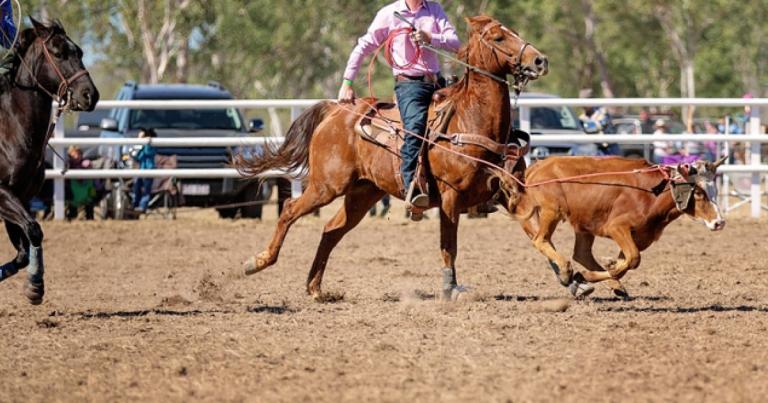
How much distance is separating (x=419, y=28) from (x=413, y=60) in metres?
0.25

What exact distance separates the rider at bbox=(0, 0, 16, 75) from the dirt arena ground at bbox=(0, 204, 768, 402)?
1712 mm

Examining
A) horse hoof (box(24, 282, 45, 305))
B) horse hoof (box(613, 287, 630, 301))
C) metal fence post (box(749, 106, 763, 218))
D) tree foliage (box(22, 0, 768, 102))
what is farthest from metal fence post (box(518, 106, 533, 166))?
tree foliage (box(22, 0, 768, 102))

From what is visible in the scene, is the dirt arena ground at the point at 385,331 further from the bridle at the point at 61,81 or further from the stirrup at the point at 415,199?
the bridle at the point at 61,81

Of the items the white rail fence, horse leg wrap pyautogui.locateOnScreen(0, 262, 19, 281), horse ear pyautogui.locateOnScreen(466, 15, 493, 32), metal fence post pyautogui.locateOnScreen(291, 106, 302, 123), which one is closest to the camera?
horse leg wrap pyautogui.locateOnScreen(0, 262, 19, 281)

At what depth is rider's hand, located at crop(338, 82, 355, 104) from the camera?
9633 millimetres

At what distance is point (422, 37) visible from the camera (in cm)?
888

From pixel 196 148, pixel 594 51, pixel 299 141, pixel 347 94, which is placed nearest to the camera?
pixel 347 94

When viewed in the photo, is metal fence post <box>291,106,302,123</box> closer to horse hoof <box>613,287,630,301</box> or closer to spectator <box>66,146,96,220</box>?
spectator <box>66,146,96,220</box>

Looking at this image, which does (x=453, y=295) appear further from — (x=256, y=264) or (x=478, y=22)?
(x=478, y=22)

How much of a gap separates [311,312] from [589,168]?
2409 mm

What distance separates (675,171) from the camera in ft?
30.1

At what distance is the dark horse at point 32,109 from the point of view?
8.64m

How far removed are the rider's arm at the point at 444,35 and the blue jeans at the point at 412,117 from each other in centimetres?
31

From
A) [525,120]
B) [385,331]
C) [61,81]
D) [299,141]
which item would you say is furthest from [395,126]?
[525,120]
